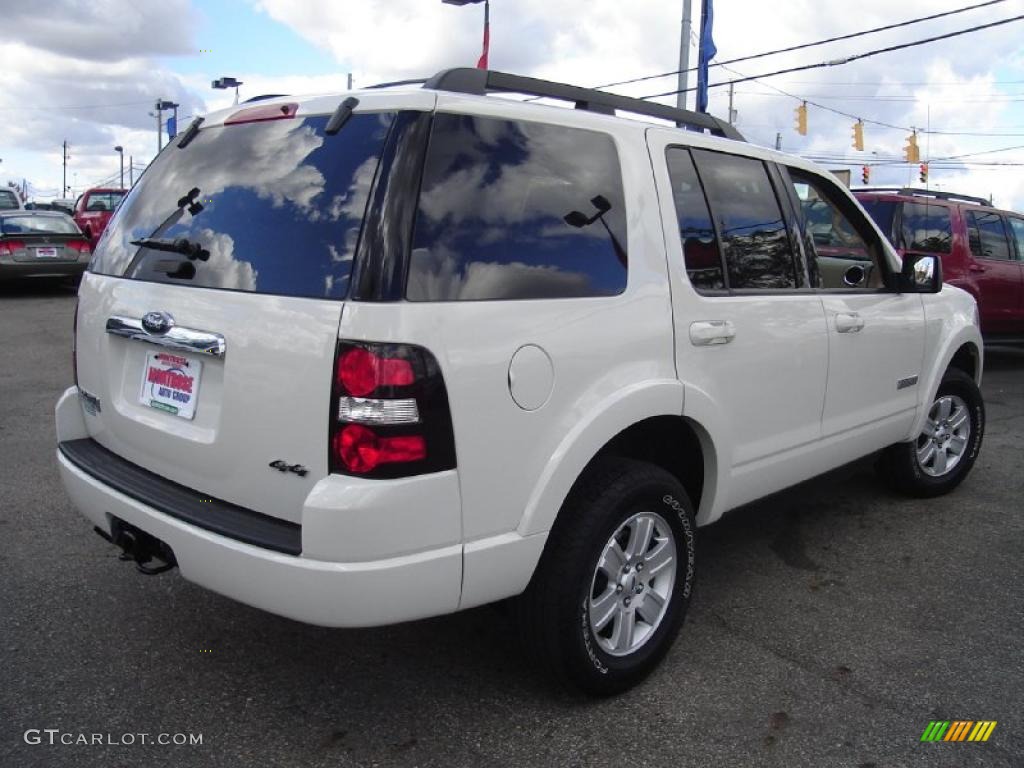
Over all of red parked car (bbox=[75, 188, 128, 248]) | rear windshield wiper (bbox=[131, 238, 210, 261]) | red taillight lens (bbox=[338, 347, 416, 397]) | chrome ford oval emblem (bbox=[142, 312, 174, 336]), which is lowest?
red taillight lens (bbox=[338, 347, 416, 397])

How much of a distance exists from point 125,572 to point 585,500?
86.7 inches

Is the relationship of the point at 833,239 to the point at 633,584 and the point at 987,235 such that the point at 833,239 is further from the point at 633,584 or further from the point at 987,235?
the point at 987,235

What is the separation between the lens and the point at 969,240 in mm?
9234

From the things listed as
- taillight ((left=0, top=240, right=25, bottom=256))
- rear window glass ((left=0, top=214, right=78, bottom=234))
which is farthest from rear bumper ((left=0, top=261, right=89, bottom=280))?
rear window glass ((left=0, top=214, right=78, bottom=234))

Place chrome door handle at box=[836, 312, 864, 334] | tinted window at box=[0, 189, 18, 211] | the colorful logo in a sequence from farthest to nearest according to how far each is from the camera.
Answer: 1. tinted window at box=[0, 189, 18, 211]
2. chrome door handle at box=[836, 312, 864, 334]
3. the colorful logo

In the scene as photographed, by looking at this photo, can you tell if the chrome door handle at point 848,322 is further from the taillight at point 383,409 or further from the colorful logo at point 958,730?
the taillight at point 383,409

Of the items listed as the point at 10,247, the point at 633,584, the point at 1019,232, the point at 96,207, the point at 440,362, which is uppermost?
the point at 96,207

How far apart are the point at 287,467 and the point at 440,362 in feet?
1.64

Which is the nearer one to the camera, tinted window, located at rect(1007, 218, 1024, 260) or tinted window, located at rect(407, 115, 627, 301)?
tinted window, located at rect(407, 115, 627, 301)

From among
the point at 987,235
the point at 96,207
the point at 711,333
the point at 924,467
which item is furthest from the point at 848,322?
the point at 96,207

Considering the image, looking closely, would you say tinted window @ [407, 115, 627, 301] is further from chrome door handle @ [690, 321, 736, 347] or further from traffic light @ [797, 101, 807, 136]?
traffic light @ [797, 101, 807, 136]

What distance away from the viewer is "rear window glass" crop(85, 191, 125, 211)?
2128 centimetres

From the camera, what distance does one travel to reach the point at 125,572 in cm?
377

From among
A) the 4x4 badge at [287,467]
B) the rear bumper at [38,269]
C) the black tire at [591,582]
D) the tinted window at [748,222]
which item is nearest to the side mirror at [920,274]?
the tinted window at [748,222]
